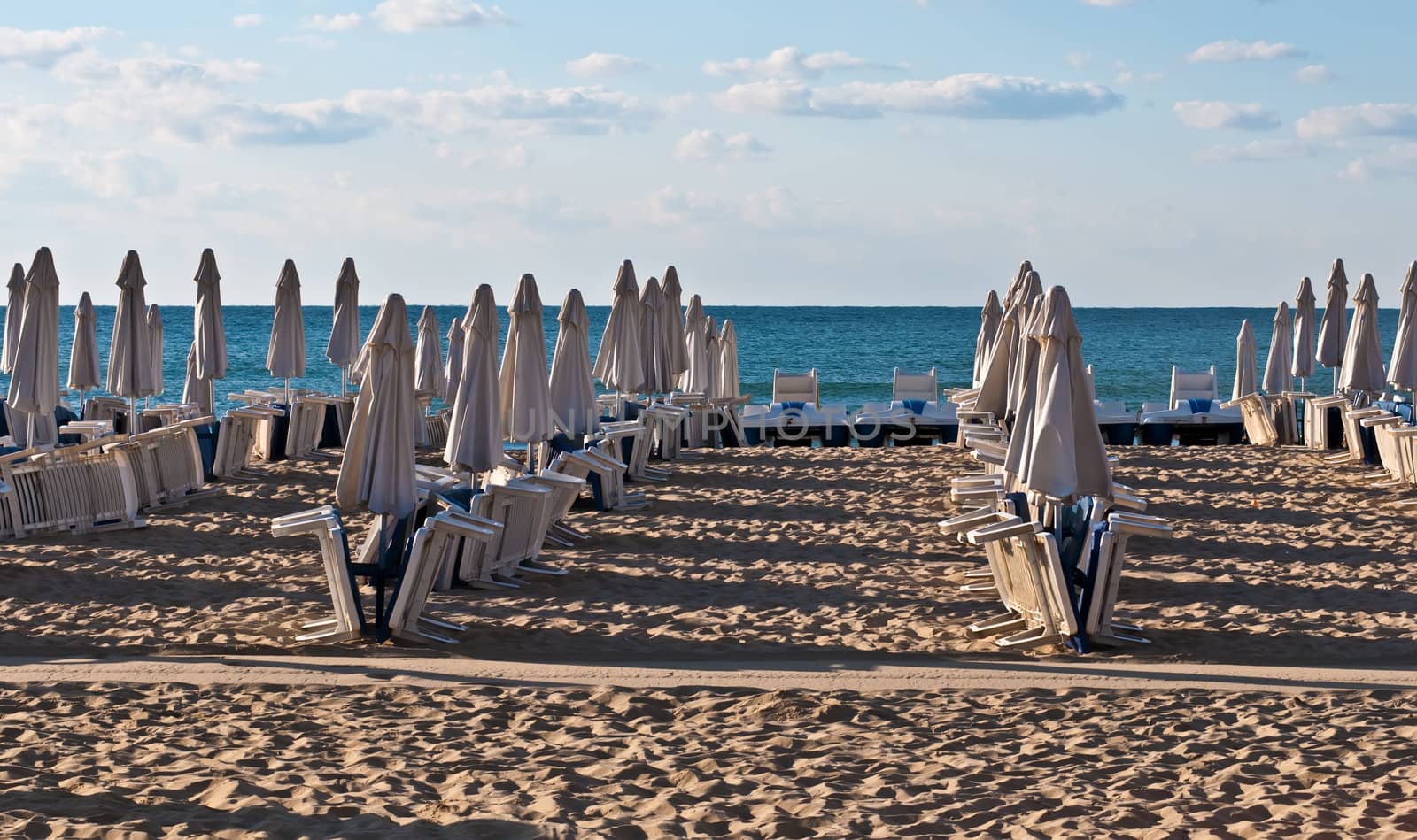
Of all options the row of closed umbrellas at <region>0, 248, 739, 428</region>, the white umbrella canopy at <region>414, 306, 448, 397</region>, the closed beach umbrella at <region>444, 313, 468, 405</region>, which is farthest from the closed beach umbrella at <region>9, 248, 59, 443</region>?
the white umbrella canopy at <region>414, 306, 448, 397</region>

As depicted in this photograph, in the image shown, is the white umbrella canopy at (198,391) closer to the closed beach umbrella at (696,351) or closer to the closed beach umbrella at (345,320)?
the closed beach umbrella at (345,320)

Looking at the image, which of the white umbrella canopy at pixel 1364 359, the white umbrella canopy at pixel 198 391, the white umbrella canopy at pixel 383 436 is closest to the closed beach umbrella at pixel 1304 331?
the white umbrella canopy at pixel 1364 359

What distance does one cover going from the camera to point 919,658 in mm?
6887

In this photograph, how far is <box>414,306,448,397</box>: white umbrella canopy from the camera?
17859 mm

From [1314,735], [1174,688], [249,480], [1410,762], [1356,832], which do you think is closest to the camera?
[1356,832]

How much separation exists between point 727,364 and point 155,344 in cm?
802

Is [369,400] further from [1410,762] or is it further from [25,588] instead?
[1410,762]

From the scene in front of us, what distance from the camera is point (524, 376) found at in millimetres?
10312

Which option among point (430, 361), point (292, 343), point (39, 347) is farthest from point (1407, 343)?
point (39, 347)

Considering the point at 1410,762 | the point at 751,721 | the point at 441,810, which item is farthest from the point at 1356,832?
the point at 441,810

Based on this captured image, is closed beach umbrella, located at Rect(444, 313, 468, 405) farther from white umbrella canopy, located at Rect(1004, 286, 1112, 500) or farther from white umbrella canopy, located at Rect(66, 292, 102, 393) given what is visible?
white umbrella canopy, located at Rect(1004, 286, 1112, 500)

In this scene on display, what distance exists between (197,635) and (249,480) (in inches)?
252

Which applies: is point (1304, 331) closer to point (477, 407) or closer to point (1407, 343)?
point (1407, 343)

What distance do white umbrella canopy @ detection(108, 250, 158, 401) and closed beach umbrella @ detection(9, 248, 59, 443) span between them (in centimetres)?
115
